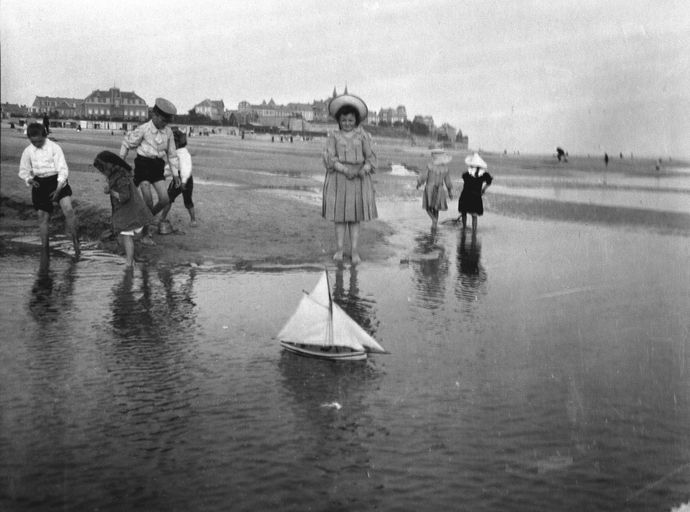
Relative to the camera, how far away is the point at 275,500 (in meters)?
3.29

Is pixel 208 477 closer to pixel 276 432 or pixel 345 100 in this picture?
pixel 276 432

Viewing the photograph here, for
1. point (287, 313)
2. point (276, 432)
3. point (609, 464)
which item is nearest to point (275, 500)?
point (276, 432)

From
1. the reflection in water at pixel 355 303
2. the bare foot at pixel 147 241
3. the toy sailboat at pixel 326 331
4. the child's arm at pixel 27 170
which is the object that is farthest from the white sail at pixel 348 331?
the child's arm at pixel 27 170

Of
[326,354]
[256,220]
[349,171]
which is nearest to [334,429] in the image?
[326,354]

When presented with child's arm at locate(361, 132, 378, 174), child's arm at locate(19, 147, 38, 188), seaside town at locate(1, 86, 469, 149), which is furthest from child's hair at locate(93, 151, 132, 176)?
seaside town at locate(1, 86, 469, 149)

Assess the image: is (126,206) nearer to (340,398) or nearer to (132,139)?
(132,139)

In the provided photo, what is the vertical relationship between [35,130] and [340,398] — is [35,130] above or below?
above

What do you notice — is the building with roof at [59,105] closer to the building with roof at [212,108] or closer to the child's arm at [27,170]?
the building with roof at [212,108]

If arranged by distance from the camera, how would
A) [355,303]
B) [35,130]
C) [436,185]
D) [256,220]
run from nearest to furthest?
1. [355,303]
2. [35,130]
3. [256,220]
4. [436,185]

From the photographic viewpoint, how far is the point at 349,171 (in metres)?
9.31

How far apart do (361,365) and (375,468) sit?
164 centimetres

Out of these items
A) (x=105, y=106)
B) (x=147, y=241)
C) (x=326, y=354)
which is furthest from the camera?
(x=105, y=106)

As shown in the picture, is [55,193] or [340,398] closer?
[340,398]

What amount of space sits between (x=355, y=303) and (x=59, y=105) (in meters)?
134
